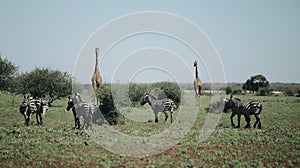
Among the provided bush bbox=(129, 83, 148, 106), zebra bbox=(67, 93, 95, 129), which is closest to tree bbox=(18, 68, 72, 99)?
bush bbox=(129, 83, 148, 106)

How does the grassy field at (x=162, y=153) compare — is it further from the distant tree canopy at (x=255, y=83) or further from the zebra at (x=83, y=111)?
the distant tree canopy at (x=255, y=83)

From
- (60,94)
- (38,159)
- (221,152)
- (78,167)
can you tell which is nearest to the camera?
(78,167)

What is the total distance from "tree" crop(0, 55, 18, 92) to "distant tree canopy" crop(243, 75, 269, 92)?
8925 cm

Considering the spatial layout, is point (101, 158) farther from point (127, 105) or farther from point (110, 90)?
point (127, 105)

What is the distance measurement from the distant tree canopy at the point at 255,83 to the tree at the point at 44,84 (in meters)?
87.0

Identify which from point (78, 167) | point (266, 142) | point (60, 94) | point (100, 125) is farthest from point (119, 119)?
point (60, 94)

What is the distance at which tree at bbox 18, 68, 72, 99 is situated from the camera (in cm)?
4931

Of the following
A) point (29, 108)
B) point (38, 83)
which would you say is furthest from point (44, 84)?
point (29, 108)

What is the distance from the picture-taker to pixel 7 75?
5284 centimetres

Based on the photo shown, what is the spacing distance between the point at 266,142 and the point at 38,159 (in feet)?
36.6

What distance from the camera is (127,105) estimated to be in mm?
30828

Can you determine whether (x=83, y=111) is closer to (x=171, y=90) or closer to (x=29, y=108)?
(x=29, y=108)

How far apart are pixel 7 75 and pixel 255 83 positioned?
9240 cm

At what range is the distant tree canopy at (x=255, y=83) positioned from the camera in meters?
125
